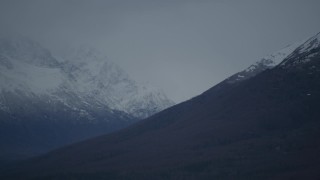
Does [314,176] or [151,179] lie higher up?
[151,179]

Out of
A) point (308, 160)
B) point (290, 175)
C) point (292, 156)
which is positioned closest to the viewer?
point (290, 175)

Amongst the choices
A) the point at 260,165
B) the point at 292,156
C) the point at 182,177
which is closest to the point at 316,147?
the point at 292,156

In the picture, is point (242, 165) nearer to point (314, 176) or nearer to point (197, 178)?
point (197, 178)

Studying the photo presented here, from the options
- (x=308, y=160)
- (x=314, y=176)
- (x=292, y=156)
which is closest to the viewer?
(x=314, y=176)

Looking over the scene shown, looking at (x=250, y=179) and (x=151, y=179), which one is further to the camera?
(x=151, y=179)

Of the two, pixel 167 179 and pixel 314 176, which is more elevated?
pixel 167 179

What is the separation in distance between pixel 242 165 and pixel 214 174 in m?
11.8

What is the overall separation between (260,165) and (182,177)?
28123 mm

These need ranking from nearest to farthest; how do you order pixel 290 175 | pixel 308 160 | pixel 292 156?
pixel 290 175
pixel 308 160
pixel 292 156

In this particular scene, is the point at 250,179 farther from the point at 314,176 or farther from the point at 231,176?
the point at 314,176

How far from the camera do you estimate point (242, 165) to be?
198 m

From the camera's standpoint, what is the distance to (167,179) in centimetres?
19700

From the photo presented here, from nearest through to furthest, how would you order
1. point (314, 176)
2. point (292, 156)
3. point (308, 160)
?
point (314, 176) → point (308, 160) → point (292, 156)

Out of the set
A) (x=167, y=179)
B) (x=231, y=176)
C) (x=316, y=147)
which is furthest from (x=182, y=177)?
(x=316, y=147)
